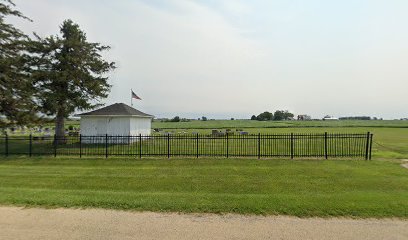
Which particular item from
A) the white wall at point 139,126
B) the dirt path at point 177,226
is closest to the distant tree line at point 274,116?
the white wall at point 139,126

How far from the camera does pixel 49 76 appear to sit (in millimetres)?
22109

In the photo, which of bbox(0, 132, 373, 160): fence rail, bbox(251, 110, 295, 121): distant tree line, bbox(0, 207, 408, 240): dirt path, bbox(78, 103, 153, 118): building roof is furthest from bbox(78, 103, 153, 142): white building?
bbox(251, 110, 295, 121): distant tree line

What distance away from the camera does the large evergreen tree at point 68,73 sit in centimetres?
2222

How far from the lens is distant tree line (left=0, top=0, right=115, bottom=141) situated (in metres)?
19.4

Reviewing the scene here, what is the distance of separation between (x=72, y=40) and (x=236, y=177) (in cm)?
1887

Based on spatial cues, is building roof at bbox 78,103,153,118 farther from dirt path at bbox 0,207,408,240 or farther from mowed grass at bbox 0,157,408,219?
dirt path at bbox 0,207,408,240

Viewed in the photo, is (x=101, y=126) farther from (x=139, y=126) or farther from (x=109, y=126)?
(x=139, y=126)

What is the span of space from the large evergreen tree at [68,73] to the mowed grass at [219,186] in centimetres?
Result: 1018

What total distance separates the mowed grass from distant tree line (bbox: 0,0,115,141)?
8116mm

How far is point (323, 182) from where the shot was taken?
9336 mm

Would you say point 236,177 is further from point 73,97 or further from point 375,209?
point 73,97

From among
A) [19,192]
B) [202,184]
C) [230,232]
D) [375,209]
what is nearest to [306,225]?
[230,232]

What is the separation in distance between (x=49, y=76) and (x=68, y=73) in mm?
1353

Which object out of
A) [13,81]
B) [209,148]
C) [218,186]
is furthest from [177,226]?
[13,81]
